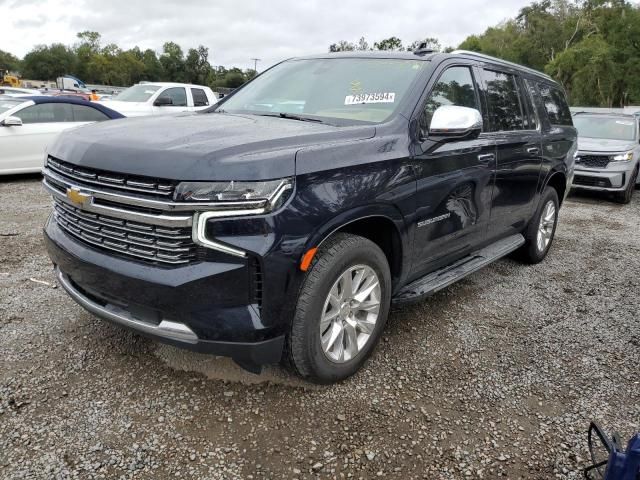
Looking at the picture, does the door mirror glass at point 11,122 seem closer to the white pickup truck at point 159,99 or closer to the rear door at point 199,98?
the white pickup truck at point 159,99

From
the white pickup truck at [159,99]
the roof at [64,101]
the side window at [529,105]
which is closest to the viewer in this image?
the side window at [529,105]

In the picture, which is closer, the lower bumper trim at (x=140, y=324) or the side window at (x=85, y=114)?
the lower bumper trim at (x=140, y=324)

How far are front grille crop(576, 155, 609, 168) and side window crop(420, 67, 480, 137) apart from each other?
22.9ft

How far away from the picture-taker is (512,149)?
161 inches

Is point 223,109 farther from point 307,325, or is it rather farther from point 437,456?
point 437,456

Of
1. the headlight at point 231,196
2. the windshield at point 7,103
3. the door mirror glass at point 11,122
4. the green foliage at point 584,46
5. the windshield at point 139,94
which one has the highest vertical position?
the green foliage at point 584,46

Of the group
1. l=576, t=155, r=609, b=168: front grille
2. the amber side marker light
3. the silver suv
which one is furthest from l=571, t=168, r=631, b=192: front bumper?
the amber side marker light

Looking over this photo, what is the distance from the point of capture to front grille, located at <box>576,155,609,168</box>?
9445 millimetres

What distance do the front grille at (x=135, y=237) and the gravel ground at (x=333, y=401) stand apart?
84 centimetres

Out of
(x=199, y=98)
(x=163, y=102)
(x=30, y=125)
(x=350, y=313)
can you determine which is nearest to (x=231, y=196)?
(x=350, y=313)

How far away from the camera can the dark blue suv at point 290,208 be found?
2.26m

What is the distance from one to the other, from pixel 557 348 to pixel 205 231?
102 inches

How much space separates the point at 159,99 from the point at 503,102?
1038cm

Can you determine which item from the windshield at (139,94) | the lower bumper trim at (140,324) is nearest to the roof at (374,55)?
the lower bumper trim at (140,324)
